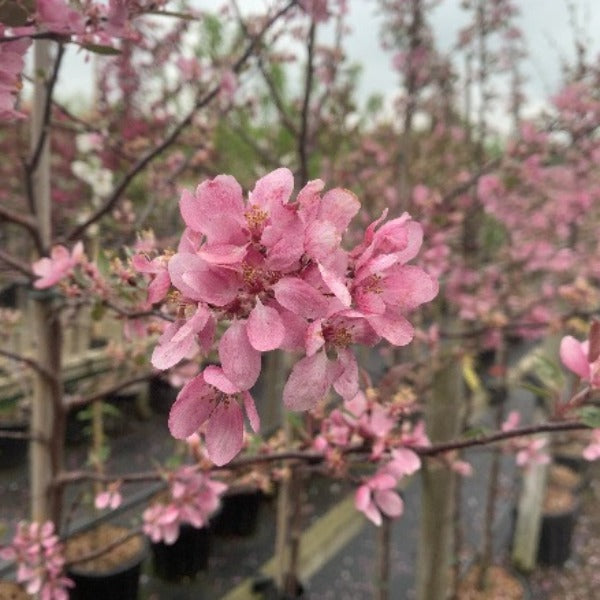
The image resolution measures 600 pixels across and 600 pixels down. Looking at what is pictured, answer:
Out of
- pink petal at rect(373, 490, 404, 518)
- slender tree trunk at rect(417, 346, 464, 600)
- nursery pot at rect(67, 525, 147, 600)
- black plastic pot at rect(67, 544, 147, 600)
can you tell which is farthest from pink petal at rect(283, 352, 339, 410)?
black plastic pot at rect(67, 544, 147, 600)

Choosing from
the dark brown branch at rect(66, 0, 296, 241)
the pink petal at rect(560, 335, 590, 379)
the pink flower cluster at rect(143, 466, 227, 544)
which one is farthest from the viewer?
the dark brown branch at rect(66, 0, 296, 241)

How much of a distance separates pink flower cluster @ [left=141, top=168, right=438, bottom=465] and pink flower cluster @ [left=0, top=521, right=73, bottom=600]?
1081mm

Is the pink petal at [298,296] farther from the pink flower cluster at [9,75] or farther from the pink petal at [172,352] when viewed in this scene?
the pink flower cluster at [9,75]

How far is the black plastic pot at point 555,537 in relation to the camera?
421cm

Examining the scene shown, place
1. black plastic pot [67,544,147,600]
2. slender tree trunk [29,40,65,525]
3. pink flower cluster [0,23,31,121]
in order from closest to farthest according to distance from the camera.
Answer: pink flower cluster [0,23,31,121] → slender tree trunk [29,40,65,525] → black plastic pot [67,544,147,600]

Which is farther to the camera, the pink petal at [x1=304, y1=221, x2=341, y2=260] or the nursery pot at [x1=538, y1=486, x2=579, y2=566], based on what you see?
the nursery pot at [x1=538, y1=486, x2=579, y2=566]

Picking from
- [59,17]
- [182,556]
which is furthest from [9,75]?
[182,556]

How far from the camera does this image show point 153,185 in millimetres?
2410

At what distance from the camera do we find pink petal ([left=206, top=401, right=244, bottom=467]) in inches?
22.5

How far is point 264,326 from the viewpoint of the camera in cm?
51

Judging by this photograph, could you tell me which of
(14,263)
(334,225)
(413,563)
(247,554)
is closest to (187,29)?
(14,263)

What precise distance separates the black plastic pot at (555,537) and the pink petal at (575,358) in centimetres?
385

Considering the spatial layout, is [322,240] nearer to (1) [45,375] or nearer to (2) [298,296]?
(2) [298,296]

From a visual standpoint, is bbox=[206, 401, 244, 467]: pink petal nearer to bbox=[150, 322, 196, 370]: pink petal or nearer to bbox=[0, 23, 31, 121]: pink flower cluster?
bbox=[150, 322, 196, 370]: pink petal
